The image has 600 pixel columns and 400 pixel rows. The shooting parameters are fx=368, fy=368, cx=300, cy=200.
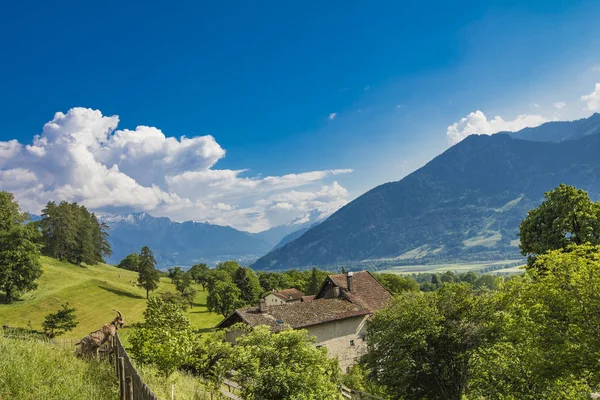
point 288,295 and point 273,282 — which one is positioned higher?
point 273,282

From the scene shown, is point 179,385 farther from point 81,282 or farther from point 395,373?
point 81,282

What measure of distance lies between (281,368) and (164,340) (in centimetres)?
549

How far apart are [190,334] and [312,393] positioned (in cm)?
748

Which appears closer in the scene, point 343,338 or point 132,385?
point 132,385

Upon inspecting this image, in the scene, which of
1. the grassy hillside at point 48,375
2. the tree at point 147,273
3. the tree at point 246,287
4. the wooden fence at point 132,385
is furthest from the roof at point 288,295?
the wooden fence at point 132,385

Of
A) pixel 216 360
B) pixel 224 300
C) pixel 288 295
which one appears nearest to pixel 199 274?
pixel 288 295

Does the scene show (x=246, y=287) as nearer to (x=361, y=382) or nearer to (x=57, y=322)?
(x=57, y=322)

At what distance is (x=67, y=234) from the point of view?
102 metres

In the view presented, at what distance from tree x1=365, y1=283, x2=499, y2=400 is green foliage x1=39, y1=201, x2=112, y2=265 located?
Answer: 102m

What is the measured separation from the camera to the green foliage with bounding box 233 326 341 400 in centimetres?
1455

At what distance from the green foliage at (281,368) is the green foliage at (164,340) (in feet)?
8.33

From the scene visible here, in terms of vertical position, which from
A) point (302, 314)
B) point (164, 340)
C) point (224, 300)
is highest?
point (164, 340)

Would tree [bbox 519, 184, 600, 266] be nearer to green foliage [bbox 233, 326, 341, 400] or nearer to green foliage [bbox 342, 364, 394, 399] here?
green foliage [bbox 342, 364, 394, 399]

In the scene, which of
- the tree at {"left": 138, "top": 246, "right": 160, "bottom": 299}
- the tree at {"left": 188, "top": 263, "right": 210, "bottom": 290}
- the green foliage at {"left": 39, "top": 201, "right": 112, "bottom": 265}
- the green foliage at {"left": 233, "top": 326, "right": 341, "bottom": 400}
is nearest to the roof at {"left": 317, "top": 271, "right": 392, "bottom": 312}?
the green foliage at {"left": 233, "top": 326, "right": 341, "bottom": 400}
